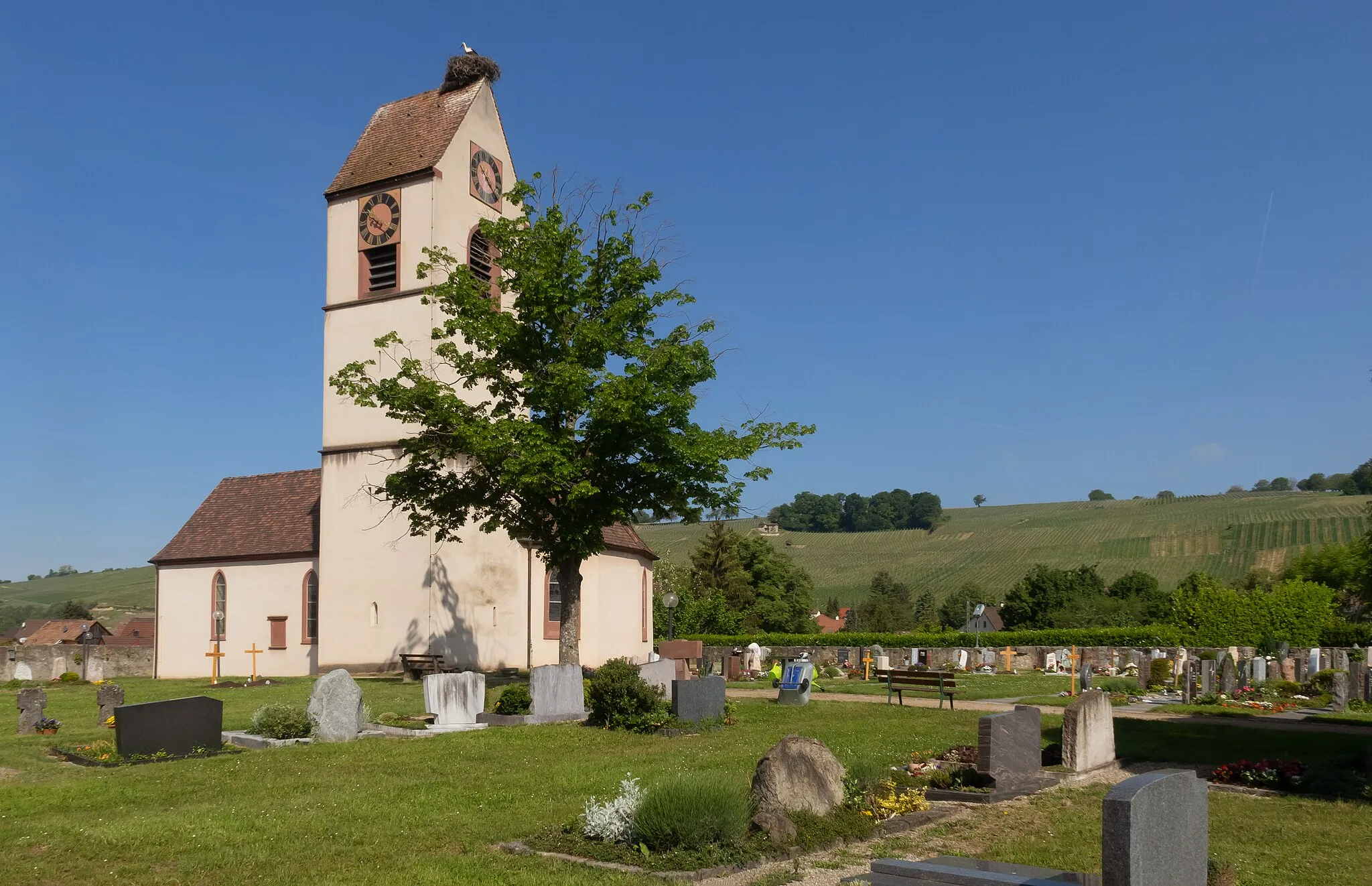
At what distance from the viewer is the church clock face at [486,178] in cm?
3369

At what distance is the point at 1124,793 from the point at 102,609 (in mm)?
121199

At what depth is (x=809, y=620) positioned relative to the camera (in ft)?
224

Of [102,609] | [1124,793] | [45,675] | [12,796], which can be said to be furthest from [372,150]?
[102,609]

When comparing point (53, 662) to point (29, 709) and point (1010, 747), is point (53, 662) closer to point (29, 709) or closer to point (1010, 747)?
point (29, 709)

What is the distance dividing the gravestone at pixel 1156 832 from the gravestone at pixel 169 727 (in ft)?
41.5

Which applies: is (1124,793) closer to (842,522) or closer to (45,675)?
(45,675)

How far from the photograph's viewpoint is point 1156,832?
17.1ft

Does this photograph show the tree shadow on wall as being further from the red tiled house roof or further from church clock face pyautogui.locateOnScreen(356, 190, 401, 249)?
church clock face pyautogui.locateOnScreen(356, 190, 401, 249)

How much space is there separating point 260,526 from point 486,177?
15.1m

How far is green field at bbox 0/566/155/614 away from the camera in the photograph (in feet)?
376

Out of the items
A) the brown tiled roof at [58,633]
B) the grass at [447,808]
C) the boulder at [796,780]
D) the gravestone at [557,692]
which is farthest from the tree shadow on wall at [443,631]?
the brown tiled roof at [58,633]

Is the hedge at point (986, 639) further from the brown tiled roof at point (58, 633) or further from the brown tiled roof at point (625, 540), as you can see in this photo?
the brown tiled roof at point (58, 633)

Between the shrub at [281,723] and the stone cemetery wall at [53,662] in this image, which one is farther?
the stone cemetery wall at [53,662]

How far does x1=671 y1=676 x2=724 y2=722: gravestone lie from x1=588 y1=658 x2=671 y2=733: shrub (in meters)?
0.27
